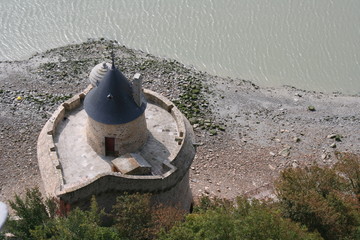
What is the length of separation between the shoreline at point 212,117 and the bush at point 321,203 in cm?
500

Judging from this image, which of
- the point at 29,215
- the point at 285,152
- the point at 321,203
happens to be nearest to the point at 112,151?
the point at 29,215

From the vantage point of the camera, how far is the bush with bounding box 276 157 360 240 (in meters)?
19.5

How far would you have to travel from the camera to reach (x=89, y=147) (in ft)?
65.4

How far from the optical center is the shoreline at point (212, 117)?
27.5 m

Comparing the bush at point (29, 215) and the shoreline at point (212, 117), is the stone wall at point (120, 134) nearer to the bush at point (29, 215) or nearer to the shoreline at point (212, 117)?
the bush at point (29, 215)

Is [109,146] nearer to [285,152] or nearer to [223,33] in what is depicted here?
[285,152]

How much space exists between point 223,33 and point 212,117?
12255mm

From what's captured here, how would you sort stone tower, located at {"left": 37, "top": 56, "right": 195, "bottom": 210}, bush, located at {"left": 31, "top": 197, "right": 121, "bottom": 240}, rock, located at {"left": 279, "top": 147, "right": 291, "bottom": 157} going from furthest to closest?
rock, located at {"left": 279, "top": 147, "right": 291, "bottom": 157}
stone tower, located at {"left": 37, "top": 56, "right": 195, "bottom": 210}
bush, located at {"left": 31, "top": 197, "right": 121, "bottom": 240}

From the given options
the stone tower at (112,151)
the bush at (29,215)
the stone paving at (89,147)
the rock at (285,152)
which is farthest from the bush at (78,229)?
A: the rock at (285,152)

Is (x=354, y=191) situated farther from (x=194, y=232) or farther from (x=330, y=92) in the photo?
(x=330, y=92)

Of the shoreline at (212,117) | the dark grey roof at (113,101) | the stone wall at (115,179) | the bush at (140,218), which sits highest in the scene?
the dark grey roof at (113,101)

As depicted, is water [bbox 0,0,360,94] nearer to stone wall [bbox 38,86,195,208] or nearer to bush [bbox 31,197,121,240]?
stone wall [bbox 38,86,195,208]

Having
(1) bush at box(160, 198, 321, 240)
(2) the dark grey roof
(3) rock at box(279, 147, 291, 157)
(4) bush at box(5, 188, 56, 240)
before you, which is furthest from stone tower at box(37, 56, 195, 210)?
(3) rock at box(279, 147, 291, 157)

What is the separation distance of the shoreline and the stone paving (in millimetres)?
6309
